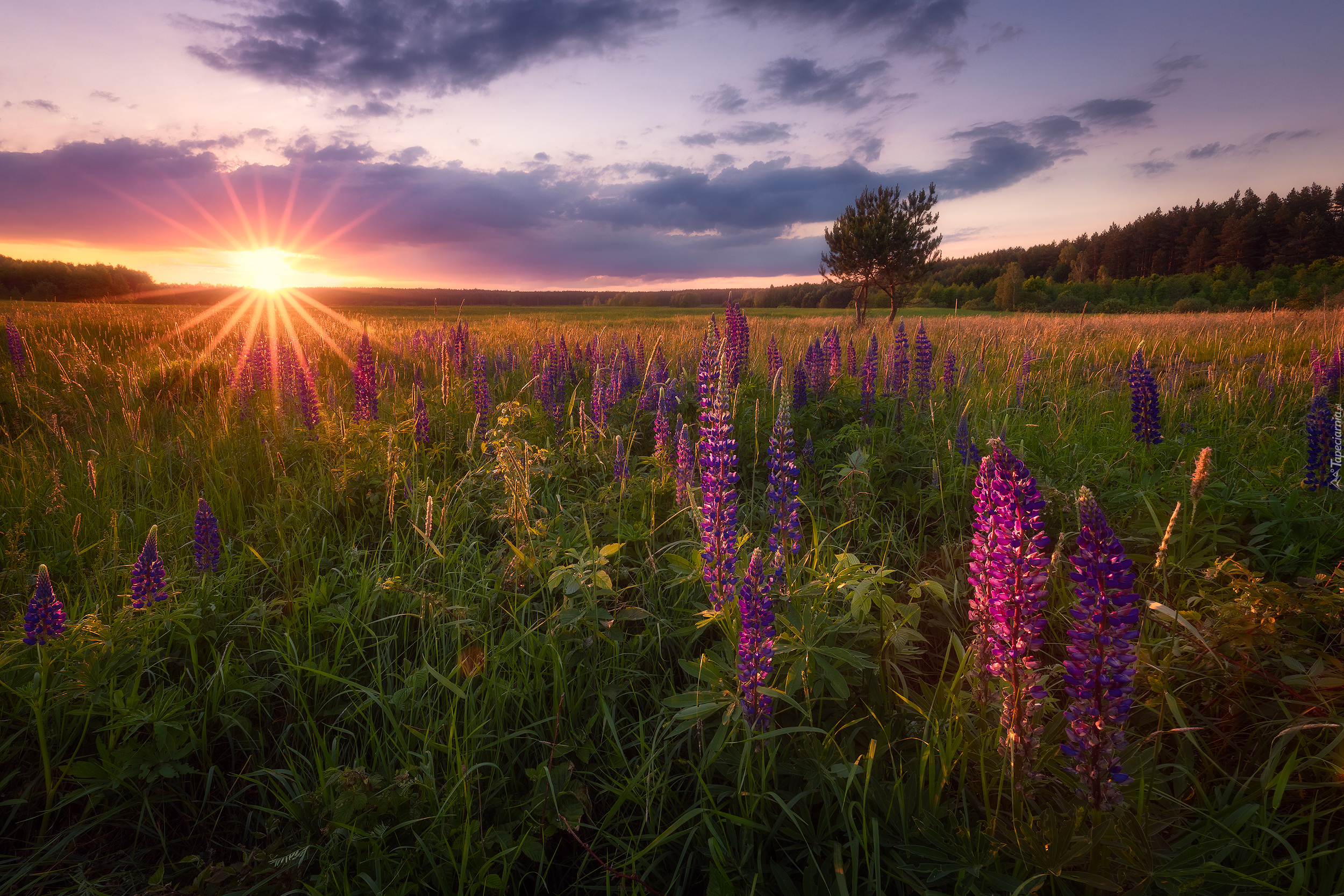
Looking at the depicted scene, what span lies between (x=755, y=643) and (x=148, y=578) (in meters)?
2.77

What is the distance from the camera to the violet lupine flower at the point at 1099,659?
54.2 inches

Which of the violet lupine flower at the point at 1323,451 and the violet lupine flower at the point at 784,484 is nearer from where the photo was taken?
the violet lupine flower at the point at 784,484

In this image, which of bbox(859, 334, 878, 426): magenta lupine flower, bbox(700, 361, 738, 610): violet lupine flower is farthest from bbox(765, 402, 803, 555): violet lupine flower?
bbox(859, 334, 878, 426): magenta lupine flower

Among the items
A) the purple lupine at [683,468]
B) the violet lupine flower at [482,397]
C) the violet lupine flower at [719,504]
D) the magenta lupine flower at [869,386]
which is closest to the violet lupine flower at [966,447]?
the magenta lupine flower at [869,386]

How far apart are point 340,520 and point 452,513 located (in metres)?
0.89

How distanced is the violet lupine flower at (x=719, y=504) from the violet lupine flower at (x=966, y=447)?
2385mm

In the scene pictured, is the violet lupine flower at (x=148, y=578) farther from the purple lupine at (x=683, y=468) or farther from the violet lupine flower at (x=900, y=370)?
the violet lupine flower at (x=900, y=370)

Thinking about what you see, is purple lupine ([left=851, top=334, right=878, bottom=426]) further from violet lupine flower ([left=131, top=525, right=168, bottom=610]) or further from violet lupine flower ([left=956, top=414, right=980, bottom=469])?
violet lupine flower ([left=131, top=525, right=168, bottom=610])

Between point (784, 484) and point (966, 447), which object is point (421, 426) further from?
point (966, 447)

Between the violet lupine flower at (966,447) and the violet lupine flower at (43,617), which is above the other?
the violet lupine flower at (966,447)

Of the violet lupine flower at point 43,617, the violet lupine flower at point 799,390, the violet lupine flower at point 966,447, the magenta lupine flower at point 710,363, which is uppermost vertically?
the magenta lupine flower at point 710,363

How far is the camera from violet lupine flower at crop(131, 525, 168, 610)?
2414 mm

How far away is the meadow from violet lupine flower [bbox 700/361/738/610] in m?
0.02

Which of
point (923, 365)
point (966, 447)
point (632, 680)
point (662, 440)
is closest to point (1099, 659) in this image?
point (632, 680)
